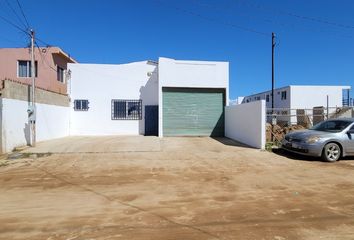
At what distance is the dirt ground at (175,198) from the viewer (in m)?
4.06

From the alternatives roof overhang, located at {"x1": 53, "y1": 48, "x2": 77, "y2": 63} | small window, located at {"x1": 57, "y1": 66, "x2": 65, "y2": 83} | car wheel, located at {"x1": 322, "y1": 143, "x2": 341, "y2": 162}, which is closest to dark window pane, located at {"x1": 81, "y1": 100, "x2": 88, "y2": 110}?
small window, located at {"x1": 57, "y1": 66, "x2": 65, "y2": 83}

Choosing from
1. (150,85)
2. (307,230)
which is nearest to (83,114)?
(150,85)

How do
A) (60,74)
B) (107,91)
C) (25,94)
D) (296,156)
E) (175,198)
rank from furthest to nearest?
(60,74)
(107,91)
(25,94)
(296,156)
(175,198)

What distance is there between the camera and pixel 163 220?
4438 mm

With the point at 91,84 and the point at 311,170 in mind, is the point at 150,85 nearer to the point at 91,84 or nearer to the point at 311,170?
the point at 91,84

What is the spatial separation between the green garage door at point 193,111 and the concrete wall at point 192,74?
1.17 ft

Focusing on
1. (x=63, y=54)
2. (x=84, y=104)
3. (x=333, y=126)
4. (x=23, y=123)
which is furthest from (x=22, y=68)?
(x=333, y=126)

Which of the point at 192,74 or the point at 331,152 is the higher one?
the point at 192,74

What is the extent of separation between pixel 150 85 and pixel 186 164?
11.0 meters

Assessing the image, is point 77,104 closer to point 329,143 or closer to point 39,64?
point 39,64

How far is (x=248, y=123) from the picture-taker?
45.3 feet

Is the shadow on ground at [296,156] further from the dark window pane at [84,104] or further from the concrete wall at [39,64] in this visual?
the concrete wall at [39,64]

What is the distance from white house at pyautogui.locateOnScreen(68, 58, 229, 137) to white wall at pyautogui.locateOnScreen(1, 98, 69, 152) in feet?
6.21

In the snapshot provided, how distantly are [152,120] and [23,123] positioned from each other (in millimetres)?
8246
